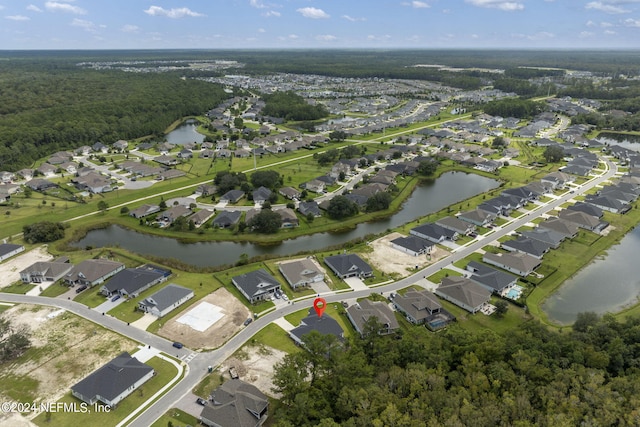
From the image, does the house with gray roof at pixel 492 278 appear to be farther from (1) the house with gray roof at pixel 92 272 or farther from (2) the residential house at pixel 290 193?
(1) the house with gray roof at pixel 92 272

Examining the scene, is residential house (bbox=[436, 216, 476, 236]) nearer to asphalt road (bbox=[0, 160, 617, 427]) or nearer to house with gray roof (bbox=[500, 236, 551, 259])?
asphalt road (bbox=[0, 160, 617, 427])

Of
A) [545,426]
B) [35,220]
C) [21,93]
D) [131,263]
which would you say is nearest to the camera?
[545,426]

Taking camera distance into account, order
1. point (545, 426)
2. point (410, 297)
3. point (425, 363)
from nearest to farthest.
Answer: point (545, 426)
point (425, 363)
point (410, 297)

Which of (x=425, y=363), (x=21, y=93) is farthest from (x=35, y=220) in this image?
(x=21, y=93)

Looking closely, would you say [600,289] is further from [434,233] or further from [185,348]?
[185,348]

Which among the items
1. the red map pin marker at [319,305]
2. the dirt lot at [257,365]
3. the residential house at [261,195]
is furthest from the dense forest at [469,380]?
the residential house at [261,195]

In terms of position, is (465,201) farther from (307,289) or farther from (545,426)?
(545,426)

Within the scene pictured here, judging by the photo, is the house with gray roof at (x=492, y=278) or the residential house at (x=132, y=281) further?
the house with gray roof at (x=492, y=278)

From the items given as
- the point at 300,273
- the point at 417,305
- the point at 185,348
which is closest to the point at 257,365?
the point at 185,348
